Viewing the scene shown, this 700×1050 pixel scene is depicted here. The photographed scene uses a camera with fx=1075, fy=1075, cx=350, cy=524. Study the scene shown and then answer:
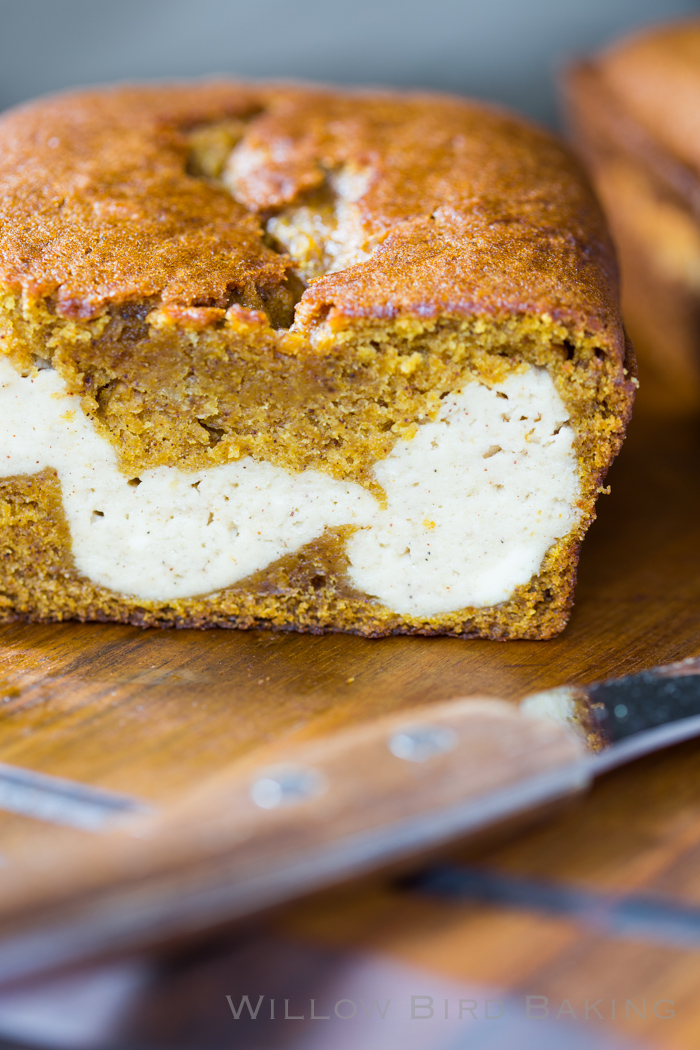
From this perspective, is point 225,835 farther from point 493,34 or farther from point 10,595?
point 493,34

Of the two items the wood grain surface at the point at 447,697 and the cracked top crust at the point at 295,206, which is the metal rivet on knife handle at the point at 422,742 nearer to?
the wood grain surface at the point at 447,697

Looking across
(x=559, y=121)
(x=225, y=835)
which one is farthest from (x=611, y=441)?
(x=559, y=121)

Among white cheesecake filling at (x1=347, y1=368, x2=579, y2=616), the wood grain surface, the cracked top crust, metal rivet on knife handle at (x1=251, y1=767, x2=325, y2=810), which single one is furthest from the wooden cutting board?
the cracked top crust

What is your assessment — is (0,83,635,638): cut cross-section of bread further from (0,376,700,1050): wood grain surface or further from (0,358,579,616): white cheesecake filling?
(0,376,700,1050): wood grain surface

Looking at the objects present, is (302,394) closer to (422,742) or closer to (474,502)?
(474,502)

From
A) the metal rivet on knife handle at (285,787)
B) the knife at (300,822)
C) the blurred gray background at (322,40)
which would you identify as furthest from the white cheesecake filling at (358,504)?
the blurred gray background at (322,40)

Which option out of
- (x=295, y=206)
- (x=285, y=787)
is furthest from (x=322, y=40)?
(x=285, y=787)
